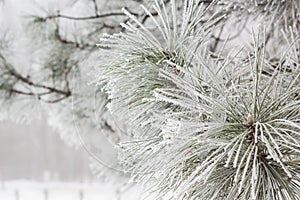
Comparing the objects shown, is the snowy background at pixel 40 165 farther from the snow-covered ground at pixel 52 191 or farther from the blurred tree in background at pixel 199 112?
the blurred tree in background at pixel 199 112

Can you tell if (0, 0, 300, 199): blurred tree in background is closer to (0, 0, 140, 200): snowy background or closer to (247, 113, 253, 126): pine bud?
(247, 113, 253, 126): pine bud

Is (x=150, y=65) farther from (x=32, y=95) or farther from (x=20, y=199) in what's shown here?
(x=20, y=199)

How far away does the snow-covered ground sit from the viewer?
2.23 meters

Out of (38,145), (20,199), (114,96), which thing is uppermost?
(114,96)

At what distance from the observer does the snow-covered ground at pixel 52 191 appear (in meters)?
2.23

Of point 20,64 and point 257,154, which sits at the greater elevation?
point 20,64

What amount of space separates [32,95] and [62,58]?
0.13 meters

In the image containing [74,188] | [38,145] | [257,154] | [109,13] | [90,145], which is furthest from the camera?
[38,145]

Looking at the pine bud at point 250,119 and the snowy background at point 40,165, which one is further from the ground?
the pine bud at point 250,119

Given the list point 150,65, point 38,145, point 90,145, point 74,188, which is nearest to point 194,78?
point 150,65

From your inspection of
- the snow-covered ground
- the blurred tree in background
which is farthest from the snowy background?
the blurred tree in background

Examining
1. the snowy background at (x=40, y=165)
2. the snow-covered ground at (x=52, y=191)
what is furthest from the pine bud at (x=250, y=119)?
the snowy background at (x=40, y=165)

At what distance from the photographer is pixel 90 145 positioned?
1.32 metres

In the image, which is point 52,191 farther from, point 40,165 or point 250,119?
point 250,119
